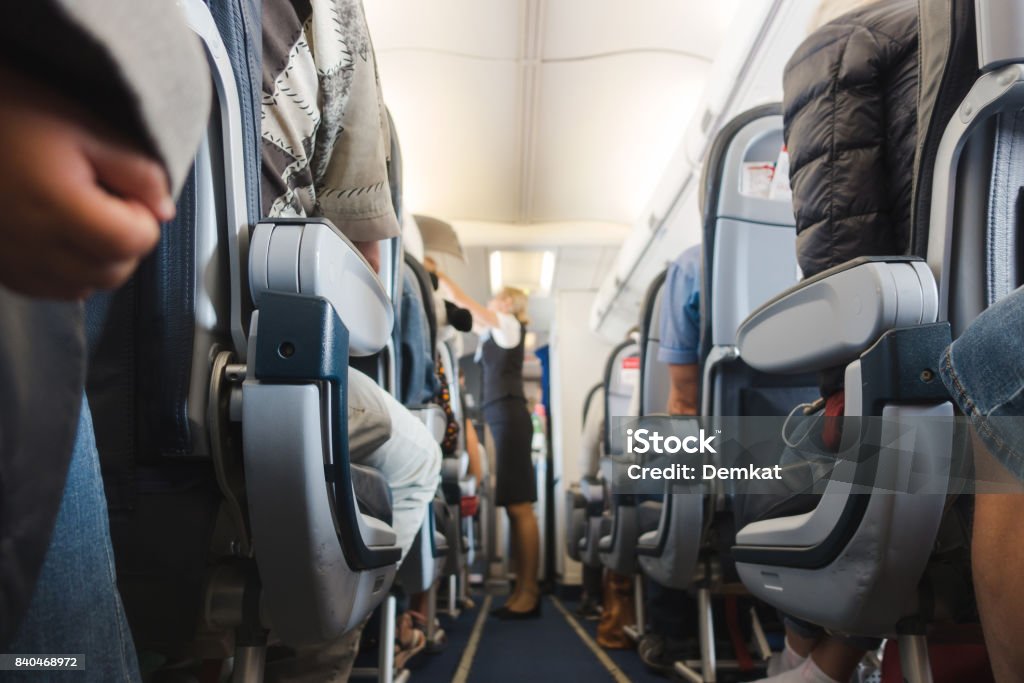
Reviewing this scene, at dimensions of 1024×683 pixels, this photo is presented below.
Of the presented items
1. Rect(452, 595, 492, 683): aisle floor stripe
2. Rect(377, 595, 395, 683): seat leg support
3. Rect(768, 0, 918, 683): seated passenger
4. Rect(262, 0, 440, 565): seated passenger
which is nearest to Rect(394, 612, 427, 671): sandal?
Rect(452, 595, 492, 683): aisle floor stripe

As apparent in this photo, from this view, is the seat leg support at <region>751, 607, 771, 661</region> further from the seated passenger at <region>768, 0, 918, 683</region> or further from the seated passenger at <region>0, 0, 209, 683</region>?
the seated passenger at <region>0, 0, 209, 683</region>

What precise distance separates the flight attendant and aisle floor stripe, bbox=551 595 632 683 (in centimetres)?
31

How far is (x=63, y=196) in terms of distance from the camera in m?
0.29

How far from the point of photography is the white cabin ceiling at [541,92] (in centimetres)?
387

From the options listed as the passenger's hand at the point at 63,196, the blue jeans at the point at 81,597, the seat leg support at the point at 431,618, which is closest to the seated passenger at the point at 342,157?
the blue jeans at the point at 81,597

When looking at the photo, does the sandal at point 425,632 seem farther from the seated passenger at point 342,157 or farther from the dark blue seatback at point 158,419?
the dark blue seatback at point 158,419

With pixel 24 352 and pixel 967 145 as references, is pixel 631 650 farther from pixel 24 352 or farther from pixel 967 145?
pixel 24 352

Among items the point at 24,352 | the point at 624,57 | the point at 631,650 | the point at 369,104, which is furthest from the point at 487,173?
the point at 24,352

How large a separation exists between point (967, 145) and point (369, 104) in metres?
1.05

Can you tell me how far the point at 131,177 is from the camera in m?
0.31

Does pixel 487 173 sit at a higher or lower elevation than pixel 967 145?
higher

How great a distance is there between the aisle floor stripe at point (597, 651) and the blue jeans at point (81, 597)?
2349mm

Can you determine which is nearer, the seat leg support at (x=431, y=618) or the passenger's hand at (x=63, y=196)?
the passenger's hand at (x=63, y=196)

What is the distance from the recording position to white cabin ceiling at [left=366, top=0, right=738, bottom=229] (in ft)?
12.7
